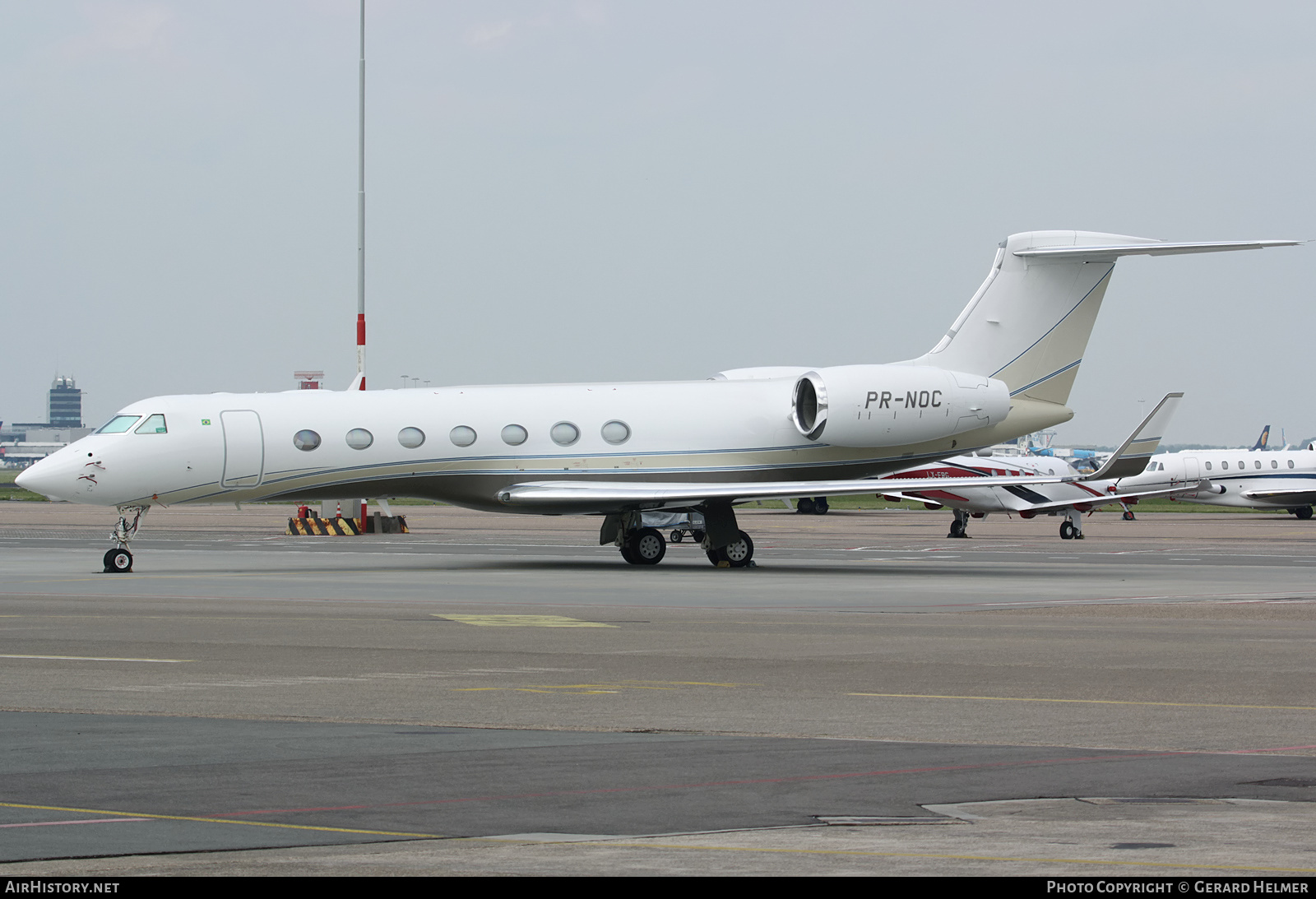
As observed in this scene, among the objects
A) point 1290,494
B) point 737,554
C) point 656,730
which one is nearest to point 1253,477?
point 1290,494

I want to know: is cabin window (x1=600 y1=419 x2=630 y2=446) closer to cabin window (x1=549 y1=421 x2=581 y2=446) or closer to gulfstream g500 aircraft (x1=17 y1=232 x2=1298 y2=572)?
gulfstream g500 aircraft (x1=17 y1=232 x2=1298 y2=572)

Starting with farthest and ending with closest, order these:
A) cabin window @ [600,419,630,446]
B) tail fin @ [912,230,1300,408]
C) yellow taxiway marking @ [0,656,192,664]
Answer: tail fin @ [912,230,1300,408], cabin window @ [600,419,630,446], yellow taxiway marking @ [0,656,192,664]

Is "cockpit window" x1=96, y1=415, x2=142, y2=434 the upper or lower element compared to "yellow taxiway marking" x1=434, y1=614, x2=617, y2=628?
upper

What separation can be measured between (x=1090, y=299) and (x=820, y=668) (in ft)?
71.3

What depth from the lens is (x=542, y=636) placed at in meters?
17.0

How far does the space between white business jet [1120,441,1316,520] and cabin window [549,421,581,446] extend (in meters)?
41.2

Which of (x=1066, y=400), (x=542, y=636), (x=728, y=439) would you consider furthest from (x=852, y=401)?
(x=542, y=636)

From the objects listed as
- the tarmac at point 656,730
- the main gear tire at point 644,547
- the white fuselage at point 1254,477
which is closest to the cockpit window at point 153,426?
the tarmac at point 656,730

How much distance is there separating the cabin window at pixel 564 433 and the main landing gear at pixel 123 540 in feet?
25.7

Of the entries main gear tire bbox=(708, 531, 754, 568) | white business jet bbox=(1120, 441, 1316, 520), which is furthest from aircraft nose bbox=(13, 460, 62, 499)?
white business jet bbox=(1120, 441, 1316, 520)

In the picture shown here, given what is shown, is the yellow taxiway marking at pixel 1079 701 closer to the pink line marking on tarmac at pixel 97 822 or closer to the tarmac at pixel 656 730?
the tarmac at pixel 656 730

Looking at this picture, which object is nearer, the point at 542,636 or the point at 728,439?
the point at 542,636

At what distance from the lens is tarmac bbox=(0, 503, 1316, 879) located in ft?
21.9
